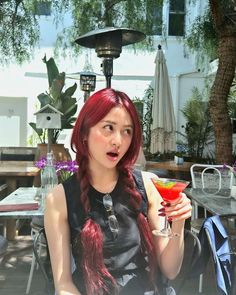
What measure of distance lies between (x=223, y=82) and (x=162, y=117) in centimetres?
157

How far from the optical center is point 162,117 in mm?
6832

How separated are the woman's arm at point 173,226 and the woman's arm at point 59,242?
359 mm

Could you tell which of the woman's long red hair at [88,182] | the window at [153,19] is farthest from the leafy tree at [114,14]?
the woman's long red hair at [88,182]

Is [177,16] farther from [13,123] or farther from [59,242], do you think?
[59,242]

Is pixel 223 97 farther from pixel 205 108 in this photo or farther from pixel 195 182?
pixel 205 108

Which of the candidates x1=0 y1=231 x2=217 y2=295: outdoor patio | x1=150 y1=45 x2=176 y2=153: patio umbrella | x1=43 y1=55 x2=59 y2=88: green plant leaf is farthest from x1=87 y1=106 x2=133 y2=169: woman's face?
x1=43 y1=55 x2=59 y2=88: green plant leaf

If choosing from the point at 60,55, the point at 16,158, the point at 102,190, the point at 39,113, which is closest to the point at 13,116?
the point at 60,55

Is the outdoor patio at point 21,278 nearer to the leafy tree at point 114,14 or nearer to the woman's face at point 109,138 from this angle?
the woman's face at point 109,138

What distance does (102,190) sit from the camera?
1.75 meters

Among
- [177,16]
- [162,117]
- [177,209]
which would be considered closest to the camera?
[177,209]

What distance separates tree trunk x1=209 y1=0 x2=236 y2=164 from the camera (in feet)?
17.5

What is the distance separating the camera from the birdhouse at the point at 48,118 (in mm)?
4594

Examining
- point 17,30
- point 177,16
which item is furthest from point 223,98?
point 17,30

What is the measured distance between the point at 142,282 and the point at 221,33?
4323 millimetres
